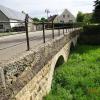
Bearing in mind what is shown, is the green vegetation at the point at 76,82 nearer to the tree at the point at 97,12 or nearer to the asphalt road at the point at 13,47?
the asphalt road at the point at 13,47

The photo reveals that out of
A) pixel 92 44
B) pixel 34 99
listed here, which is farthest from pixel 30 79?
pixel 92 44

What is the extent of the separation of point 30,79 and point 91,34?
72.0 ft

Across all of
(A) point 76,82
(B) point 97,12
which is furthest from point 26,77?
(B) point 97,12

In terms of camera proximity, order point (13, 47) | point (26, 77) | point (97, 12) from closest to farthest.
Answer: point (26, 77) → point (13, 47) → point (97, 12)

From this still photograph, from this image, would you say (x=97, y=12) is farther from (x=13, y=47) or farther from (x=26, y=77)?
(x=26, y=77)

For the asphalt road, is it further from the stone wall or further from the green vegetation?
the green vegetation

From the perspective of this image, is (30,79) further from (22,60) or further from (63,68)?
(63,68)

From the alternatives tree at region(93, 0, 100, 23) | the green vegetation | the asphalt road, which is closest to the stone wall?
the asphalt road

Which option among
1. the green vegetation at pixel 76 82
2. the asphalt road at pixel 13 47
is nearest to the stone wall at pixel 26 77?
the asphalt road at pixel 13 47

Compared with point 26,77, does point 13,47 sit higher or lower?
higher

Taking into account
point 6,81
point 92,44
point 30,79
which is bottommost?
point 92,44

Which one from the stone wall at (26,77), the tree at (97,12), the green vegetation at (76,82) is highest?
the tree at (97,12)

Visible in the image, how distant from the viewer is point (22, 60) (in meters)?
5.16

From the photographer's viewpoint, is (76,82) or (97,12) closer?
(76,82)
